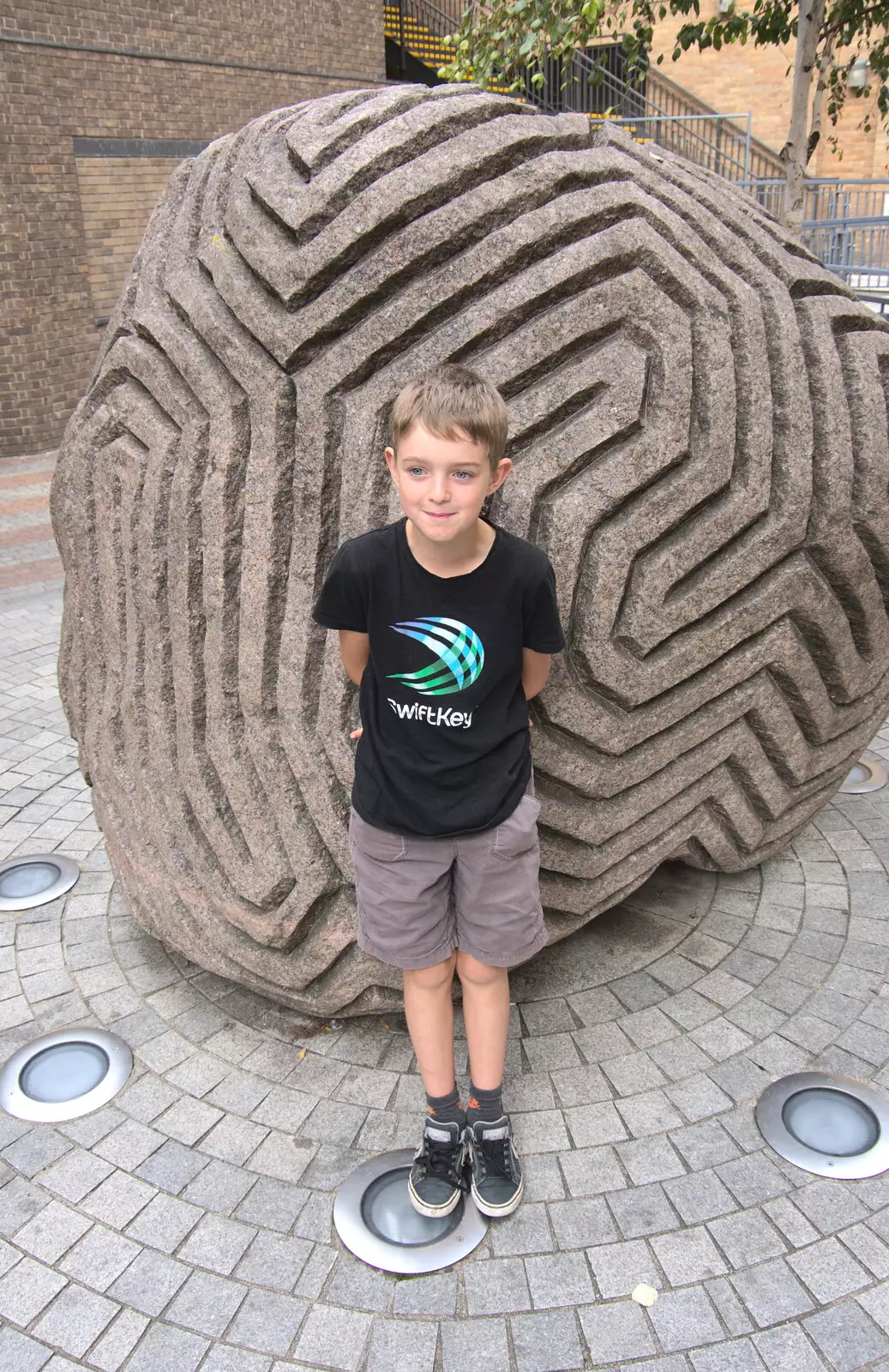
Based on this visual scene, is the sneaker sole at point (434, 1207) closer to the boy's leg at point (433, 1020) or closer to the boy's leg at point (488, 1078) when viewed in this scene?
the boy's leg at point (488, 1078)

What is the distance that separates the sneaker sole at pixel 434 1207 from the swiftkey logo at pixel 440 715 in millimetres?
1105

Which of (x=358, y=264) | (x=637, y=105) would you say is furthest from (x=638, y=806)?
(x=637, y=105)

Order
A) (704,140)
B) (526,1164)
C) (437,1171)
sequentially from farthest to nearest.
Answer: (704,140) < (526,1164) < (437,1171)

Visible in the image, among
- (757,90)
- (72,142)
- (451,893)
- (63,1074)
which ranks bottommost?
(63,1074)

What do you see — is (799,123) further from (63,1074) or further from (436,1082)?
(63,1074)

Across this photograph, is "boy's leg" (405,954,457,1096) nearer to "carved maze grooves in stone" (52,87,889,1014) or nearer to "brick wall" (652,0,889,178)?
"carved maze grooves in stone" (52,87,889,1014)

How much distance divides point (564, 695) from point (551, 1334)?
1.36 meters

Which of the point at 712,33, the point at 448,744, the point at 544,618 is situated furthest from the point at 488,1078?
the point at 712,33

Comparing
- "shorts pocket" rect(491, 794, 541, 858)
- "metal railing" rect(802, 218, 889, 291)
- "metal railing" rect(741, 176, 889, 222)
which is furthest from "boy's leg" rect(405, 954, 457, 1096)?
"metal railing" rect(741, 176, 889, 222)

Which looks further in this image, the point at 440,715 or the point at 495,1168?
the point at 495,1168

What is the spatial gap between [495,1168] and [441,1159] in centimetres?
13

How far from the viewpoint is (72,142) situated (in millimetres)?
10891

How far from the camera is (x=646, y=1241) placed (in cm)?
233

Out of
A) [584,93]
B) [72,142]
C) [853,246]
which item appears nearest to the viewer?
[72,142]
